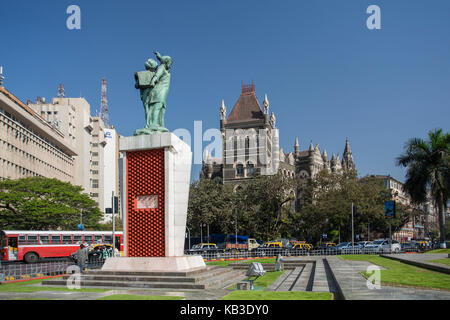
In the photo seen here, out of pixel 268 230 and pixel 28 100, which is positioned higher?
pixel 28 100

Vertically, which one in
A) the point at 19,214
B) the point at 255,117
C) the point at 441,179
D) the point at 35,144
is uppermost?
the point at 255,117

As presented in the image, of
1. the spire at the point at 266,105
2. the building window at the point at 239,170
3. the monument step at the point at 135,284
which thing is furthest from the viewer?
the spire at the point at 266,105

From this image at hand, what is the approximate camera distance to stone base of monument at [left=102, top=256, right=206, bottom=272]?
1329 centimetres

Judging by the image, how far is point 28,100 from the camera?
87625 millimetres

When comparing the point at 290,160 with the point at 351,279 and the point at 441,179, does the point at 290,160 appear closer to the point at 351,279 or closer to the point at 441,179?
the point at 441,179

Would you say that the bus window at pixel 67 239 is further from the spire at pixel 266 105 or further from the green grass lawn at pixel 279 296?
the spire at pixel 266 105

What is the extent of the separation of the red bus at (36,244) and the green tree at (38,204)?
9.63 metres

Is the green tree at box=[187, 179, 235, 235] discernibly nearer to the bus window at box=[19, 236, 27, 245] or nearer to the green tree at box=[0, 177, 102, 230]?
the green tree at box=[0, 177, 102, 230]

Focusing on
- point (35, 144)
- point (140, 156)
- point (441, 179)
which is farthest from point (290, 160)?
point (140, 156)

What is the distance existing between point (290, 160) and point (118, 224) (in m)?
46.5

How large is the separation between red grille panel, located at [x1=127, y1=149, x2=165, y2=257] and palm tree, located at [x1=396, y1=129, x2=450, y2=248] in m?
23.0

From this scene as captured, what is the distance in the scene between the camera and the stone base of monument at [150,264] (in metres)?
13.3

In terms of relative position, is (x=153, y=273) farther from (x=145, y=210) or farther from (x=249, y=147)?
(x=249, y=147)

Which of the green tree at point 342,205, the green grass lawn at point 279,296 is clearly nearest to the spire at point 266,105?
the green tree at point 342,205
